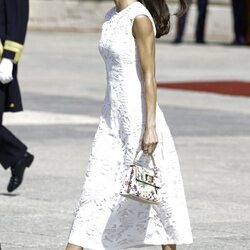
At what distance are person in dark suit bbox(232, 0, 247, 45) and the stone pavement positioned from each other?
4.02 metres

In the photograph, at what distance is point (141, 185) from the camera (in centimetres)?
654

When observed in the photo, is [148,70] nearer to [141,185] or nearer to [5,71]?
[141,185]

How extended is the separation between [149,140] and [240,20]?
22066mm

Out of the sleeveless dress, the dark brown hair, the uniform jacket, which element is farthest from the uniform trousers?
the dark brown hair

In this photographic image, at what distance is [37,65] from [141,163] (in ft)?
51.7

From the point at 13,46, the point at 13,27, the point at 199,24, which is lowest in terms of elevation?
the point at 199,24

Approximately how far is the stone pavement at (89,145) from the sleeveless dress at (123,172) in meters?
1.13

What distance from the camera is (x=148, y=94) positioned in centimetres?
663

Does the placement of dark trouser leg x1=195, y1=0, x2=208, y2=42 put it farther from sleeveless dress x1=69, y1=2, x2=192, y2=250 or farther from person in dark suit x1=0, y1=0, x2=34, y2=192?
sleeveless dress x1=69, y1=2, x2=192, y2=250

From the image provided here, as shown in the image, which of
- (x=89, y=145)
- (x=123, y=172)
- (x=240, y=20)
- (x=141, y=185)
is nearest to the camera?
(x=141, y=185)

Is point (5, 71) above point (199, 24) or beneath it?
above

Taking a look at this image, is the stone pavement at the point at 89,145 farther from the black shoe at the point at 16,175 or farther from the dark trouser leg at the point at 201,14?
the dark trouser leg at the point at 201,14

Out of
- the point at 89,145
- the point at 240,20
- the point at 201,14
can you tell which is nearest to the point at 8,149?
the point at 89,145

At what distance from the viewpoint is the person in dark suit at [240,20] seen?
93.5ft
